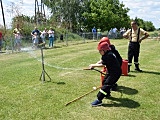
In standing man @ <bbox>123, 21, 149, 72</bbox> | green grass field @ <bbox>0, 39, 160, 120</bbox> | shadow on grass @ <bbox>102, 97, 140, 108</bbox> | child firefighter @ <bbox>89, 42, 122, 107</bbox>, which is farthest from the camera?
standing man @ <bbox>123, 21, 149, 72</bbox>

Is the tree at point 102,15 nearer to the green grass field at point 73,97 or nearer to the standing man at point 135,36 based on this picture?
the standing man at point 135,36

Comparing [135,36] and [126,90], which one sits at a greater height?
[135,36]

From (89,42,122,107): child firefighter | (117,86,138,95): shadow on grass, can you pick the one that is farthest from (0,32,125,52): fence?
(89,42,122,107): child firefighter

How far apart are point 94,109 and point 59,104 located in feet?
2.97

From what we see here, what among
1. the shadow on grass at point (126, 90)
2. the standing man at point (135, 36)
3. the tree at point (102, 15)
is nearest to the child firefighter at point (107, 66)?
the shadow on grass at point (126, 90)

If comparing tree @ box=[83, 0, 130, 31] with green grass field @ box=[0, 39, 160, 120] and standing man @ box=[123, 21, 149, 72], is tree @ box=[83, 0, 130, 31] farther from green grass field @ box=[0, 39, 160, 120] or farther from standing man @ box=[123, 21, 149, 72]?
green grass field @ box=[0, 39, 160, 120]

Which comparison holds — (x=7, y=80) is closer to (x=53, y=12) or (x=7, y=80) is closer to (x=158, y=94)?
(x=158, y=94)

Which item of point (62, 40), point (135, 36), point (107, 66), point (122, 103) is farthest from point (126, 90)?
point (62, 40)

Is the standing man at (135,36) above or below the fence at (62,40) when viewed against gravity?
above

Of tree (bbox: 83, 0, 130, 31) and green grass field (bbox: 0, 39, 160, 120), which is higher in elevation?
tree (bbox: 83, 0, 130, 31)

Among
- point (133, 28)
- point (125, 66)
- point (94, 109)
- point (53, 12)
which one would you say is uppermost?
point (53, 12)

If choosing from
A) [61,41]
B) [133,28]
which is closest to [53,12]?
[61,41]

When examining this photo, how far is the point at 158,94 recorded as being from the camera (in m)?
7.00

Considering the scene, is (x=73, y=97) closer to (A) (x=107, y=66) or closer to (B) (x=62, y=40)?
(A) (x=107, y=66)
